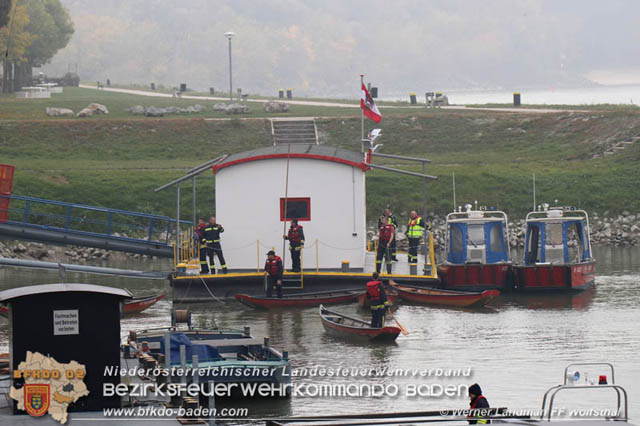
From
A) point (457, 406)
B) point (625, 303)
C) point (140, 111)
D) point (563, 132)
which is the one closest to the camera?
point (457, 406)

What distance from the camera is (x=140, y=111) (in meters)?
67.8

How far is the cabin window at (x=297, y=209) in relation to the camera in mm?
32094

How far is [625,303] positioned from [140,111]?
4353 centimetres

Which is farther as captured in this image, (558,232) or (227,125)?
(227,125)

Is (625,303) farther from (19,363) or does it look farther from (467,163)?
(467,163)

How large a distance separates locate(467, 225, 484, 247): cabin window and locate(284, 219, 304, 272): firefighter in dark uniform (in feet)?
19.9

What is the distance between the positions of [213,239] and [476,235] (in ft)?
28.1

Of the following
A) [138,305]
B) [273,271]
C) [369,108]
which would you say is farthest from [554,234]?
[138,305]

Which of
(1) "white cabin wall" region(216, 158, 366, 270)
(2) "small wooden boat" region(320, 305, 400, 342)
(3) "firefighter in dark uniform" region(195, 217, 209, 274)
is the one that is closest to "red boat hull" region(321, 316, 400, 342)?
(2) "small wooden boat" region(320, 305, 400, 342)

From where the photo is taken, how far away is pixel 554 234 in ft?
113

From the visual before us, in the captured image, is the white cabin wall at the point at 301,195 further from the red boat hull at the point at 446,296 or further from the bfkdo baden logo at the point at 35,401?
the bfkdo baden logo at the point at 35,401

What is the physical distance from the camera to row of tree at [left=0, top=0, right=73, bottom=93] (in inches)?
2995

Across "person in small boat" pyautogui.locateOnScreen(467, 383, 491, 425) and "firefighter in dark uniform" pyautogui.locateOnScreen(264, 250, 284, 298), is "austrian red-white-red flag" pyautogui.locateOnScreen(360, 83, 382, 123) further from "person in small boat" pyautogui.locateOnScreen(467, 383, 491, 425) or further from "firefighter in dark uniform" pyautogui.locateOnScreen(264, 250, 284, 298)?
"person in small boat" pyautogui.locateOnScreen(467, 383, 491, 425)

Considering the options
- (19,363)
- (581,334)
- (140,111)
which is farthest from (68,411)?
(140,111)
